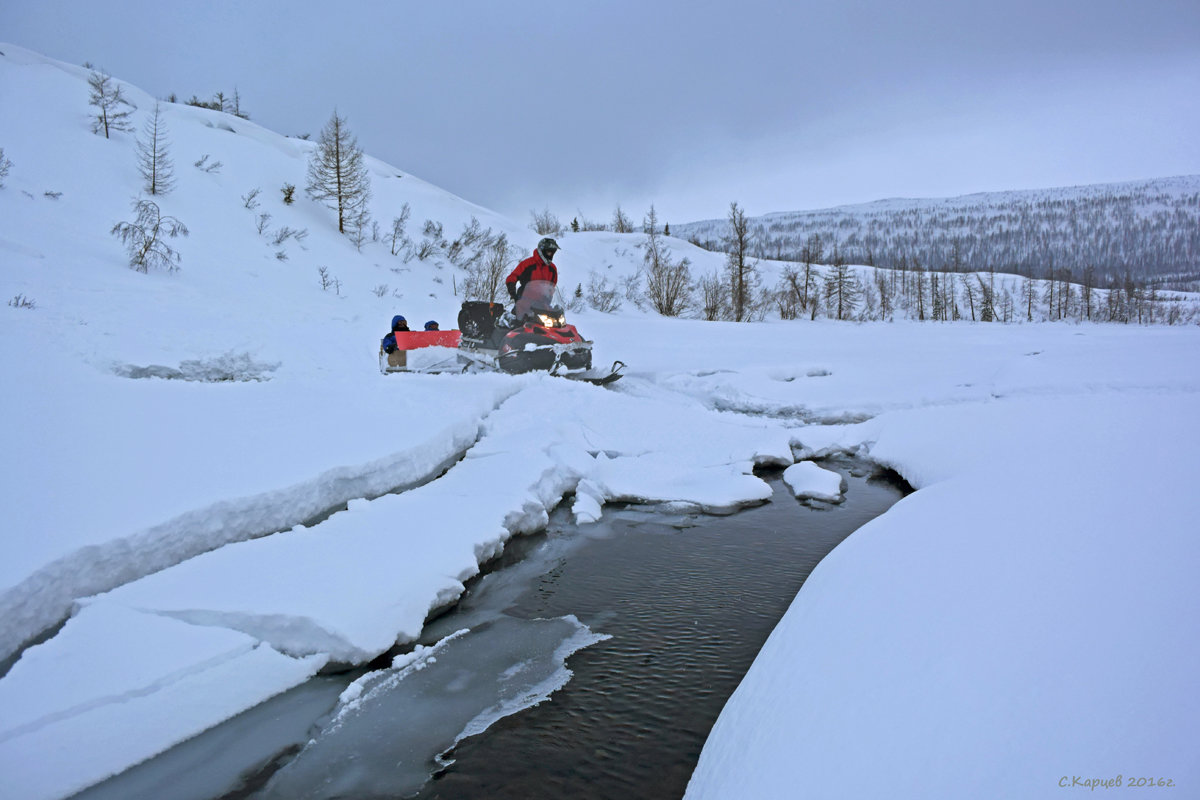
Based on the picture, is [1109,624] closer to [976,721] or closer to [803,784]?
[976,721]

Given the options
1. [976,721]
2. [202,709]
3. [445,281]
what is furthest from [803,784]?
[445,281]

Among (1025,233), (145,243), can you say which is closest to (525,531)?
(145,243)

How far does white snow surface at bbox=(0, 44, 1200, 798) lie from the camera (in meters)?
1.76

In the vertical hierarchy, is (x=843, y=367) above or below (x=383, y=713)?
above

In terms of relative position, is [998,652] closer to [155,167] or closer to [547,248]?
[547,248]

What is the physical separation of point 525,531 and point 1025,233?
138 m

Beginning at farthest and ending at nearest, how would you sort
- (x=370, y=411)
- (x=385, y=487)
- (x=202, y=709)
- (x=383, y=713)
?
(x=370, y=411), (x=385, y=487), (x=383, y=713), (x=202, y=709)

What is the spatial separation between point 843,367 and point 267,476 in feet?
38.7

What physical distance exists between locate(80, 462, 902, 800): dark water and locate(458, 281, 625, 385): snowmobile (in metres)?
5.51

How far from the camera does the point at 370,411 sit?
6.78 metres

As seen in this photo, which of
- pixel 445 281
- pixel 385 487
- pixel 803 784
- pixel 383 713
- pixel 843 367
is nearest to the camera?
pixel 803 784

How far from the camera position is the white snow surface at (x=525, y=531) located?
5.77 feet

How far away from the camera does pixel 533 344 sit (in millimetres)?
10664

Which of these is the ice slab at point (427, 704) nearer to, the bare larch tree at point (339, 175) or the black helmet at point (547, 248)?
the black helmet at point (547, 248)
